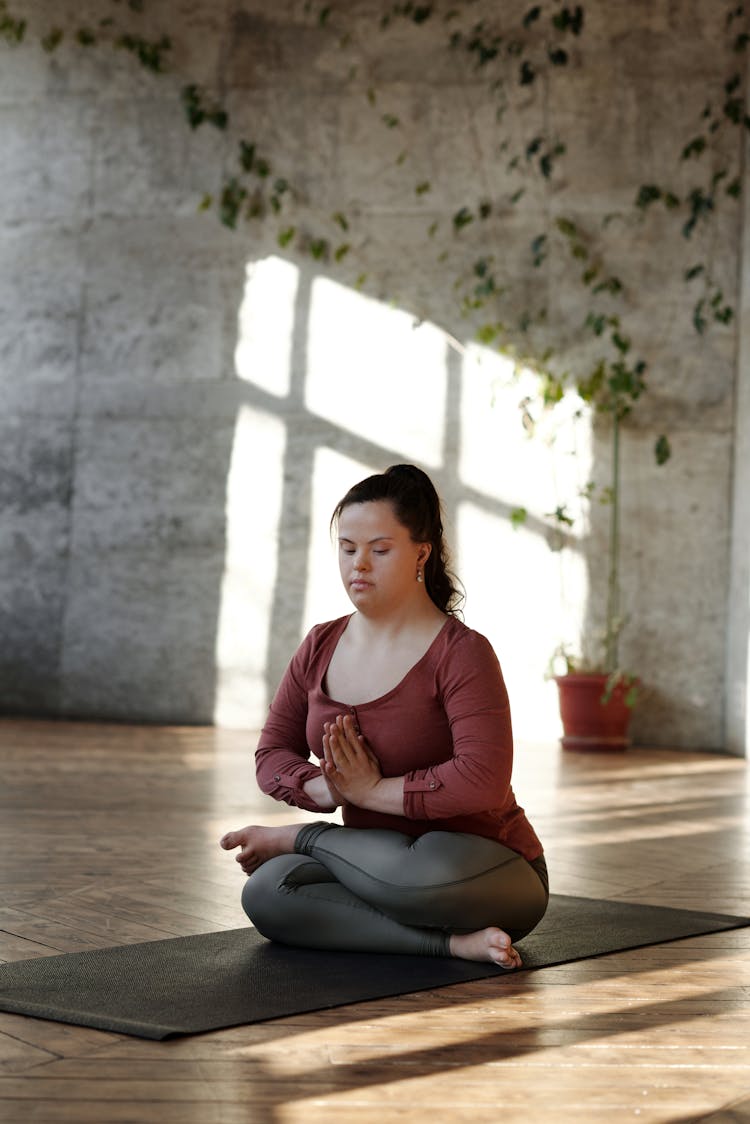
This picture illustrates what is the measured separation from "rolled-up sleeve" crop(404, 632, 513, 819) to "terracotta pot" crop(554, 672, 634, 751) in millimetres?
4652

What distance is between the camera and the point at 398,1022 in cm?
207

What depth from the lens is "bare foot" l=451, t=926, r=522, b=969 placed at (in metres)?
2.42

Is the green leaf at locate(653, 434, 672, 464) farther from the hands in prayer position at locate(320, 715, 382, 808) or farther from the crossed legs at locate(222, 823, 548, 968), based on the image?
the hands in prayer position at locate(320, 715, 382, 808)

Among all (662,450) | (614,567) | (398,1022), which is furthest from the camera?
(614,567)

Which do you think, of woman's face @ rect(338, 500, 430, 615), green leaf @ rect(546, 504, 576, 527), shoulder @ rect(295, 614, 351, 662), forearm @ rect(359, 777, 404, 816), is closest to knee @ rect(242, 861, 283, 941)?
forearm @ rect(359, 777, 404, 816)

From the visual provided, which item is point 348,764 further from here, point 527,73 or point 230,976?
point 527,73

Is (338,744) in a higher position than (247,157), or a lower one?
lower

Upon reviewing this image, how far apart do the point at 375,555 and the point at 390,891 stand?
579 mm

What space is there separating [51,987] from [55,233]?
254 inches

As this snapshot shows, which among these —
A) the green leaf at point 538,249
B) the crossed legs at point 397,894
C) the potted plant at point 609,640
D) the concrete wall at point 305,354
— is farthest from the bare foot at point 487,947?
the green leaf at point 538,249

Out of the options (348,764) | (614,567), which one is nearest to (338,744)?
(348,764)

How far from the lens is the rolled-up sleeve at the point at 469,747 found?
2.40 m

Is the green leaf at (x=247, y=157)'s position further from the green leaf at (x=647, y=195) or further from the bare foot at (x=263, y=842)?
the bare foot at (x=263, y=842)

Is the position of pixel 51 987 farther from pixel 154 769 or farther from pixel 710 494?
pixel 710 494
